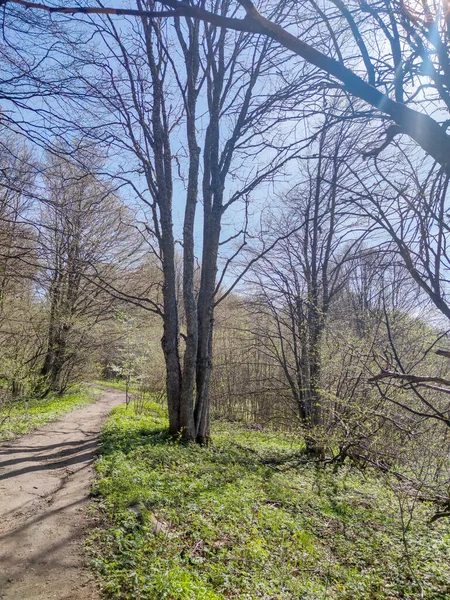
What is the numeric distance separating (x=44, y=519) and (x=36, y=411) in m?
7.29

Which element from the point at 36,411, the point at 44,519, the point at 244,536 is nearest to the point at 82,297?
the point at 36,411

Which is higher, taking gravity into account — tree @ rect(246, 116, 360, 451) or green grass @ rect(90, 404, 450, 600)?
tree @ rect(246, 116, 360, 451)

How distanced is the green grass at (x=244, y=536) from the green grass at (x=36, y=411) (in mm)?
2493

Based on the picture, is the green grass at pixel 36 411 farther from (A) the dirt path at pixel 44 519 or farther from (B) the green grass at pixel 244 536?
(B) the green grass at pixel 244 536

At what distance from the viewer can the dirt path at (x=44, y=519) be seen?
2469 millimetres

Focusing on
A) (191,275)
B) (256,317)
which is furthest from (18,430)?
(256,317)

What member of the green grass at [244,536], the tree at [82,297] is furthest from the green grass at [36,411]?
the green grass at [244,536]

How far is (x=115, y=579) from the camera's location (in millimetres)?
2518

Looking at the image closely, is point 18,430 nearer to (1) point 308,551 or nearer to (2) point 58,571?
(2) point 58,571

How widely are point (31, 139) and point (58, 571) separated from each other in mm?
3913

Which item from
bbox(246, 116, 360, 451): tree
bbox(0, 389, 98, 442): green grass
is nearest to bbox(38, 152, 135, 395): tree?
bbox(0, 389, 98, 442): green grass

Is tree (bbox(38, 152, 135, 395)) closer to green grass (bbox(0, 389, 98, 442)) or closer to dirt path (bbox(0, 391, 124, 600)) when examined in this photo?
green grass (bbox(0, 389, 98, 442))

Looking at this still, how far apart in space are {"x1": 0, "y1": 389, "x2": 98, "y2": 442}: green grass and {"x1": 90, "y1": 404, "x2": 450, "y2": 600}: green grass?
2.49 meters

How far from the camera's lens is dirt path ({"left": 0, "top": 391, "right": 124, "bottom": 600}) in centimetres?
247
